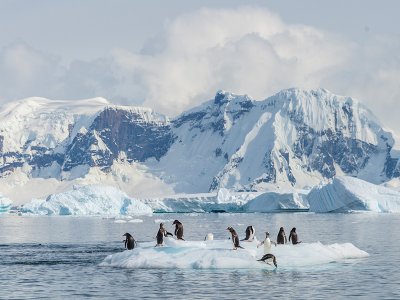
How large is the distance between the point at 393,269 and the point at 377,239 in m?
36.1

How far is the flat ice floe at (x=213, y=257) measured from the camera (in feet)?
186

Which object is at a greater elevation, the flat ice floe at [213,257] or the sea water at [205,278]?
the flat ice floe at [213,257]

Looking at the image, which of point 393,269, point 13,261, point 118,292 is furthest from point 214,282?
point 13,261

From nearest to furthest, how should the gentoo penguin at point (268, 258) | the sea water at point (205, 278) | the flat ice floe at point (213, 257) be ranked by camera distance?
1. the sea water at point (205, 278)
2. the gentoo penguin at point (268, 258)
3. the flat ice floe at point (213, 257)

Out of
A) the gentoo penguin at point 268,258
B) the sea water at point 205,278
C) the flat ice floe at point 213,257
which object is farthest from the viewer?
the flat ice floe at point 213,257

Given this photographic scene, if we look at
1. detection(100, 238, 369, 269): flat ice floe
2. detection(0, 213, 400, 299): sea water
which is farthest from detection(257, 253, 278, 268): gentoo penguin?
detection(0, 213, 400, 299): sea water

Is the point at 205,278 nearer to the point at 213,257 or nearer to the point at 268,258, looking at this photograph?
the point at 213,257

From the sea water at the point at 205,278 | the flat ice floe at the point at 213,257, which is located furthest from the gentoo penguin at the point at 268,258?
the sea water at the point at 205,278

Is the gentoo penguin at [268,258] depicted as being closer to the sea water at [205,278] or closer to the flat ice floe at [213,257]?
the flat ice floe at [213,257]

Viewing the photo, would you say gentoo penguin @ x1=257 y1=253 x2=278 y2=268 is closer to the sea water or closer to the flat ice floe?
the flat ice floe

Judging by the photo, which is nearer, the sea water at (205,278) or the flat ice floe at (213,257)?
the sea water at (205,278)

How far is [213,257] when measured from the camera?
2264 inches

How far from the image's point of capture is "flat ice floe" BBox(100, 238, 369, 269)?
56844 millimetres

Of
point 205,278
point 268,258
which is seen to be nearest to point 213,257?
point 268,258
